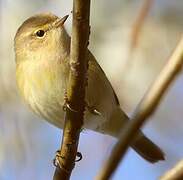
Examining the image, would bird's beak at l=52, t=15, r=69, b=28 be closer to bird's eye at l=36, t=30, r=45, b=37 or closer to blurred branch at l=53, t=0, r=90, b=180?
bird's eye at l=36, t=30, r=45, b=37

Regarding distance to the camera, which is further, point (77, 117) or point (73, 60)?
Answer: point (77, 117)

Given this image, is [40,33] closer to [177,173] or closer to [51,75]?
[51,75]

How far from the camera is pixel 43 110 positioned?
1932 mm

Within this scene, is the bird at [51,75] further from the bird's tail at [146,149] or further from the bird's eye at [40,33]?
the bird's tail at [146,149]

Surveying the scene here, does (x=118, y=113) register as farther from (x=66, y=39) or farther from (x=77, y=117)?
(x=77, y=117)

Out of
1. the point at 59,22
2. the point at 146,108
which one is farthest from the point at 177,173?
the point at 59,22

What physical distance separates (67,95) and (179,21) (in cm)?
171

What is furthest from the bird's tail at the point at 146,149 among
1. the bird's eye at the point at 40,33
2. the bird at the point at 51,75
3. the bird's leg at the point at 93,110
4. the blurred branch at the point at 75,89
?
the blurred branch at the point at 75,89

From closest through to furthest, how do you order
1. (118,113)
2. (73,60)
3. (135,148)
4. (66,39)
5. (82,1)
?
(82,1) → (73,60) → (66,39) → (118,113) → (135,148)

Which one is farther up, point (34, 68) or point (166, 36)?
point (166, 36)

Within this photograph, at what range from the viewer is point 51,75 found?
1.84m

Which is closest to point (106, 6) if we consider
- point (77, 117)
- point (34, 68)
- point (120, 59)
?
point (120, 59)

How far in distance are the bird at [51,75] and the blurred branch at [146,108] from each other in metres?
1.22

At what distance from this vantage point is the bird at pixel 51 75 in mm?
1837
